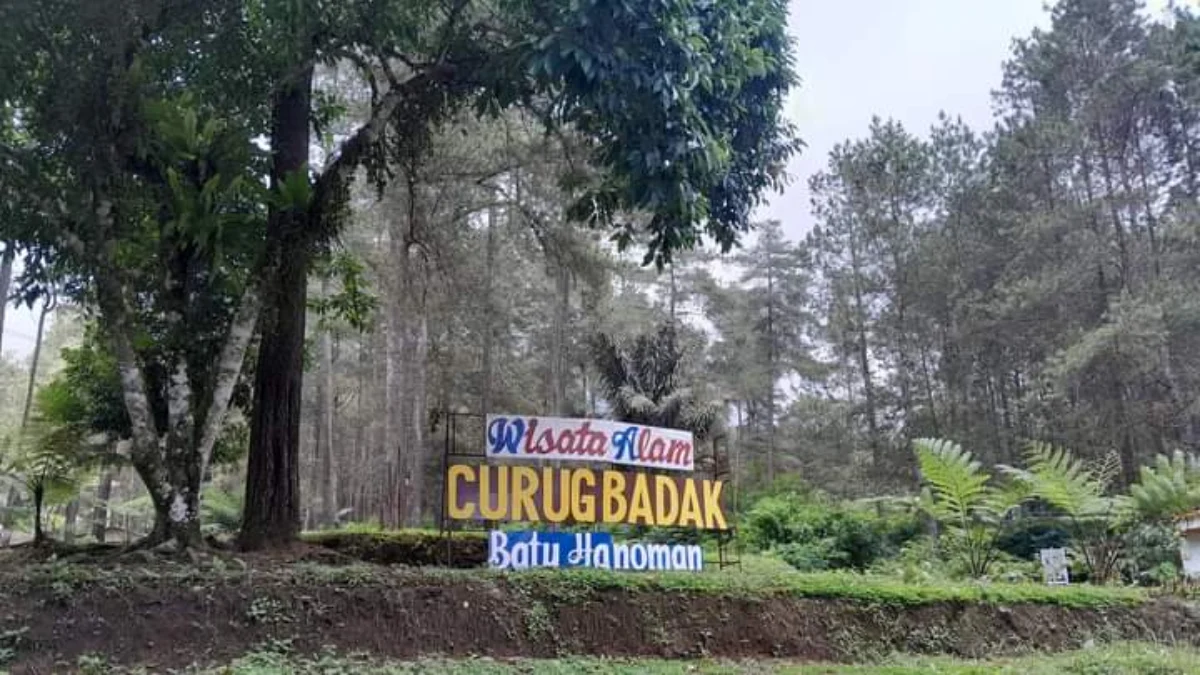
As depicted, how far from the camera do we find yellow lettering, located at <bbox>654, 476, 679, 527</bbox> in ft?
27.7

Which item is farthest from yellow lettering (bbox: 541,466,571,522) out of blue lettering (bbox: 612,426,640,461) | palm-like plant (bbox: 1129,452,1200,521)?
palm-like plant (bbox: 1129,452,1200,521)

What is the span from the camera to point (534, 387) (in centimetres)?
2402

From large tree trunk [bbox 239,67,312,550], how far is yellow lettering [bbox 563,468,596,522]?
2.42 metres

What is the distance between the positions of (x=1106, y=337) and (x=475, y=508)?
1439cm

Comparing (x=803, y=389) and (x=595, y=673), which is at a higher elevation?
(x=803, y=389)

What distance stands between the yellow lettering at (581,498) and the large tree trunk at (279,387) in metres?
2.42

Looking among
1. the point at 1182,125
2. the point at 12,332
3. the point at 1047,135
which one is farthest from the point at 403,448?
the point at 12,332

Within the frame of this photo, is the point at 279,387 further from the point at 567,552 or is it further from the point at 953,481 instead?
the point at 953,481

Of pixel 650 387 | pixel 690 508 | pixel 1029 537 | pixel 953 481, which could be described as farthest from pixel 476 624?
Result: pixel 1029 537

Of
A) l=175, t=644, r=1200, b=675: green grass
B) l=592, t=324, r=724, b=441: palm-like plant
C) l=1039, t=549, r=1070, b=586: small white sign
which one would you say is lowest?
l=175, t=644, r=1200, b=675: green grass

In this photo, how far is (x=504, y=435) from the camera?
25.6ft

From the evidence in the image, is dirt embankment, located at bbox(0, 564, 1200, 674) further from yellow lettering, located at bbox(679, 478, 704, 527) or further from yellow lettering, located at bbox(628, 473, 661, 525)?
yellow lettering, located at bbox(679, 478, 704, 527)

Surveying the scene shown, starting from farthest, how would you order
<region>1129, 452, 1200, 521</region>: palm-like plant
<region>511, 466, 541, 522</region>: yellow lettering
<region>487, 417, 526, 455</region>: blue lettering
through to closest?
1. <region>1129, 452, 1200, 521</region>: palm-like plant
2. <region>487, 417, 526, 455</region>: blue lettering
3. <region>511, 466, 541, 522</region>: yellow lettering

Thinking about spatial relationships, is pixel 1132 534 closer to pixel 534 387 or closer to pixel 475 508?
pixel 475 508
